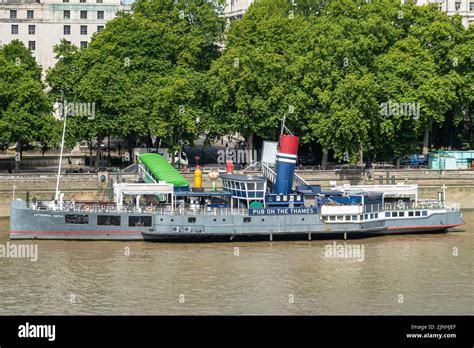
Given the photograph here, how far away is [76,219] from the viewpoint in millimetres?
80625

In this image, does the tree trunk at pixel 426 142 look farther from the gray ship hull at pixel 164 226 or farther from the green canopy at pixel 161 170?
the gray ship hull at pixel 164 226

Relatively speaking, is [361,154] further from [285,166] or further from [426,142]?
[285,166]

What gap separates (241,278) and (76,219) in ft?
57.8

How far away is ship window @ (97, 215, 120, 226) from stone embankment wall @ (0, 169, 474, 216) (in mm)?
14088

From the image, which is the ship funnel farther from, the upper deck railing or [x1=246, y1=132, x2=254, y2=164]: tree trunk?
[x1=246, y1=132, x2=254, y2=164]: tree trunk

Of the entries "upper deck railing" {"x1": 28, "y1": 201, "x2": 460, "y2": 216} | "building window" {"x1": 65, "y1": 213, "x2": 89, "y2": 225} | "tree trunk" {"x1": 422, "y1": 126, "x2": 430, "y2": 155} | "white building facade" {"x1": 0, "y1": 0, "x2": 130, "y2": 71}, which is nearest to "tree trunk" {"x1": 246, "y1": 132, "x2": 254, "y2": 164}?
"tree trunk" {"x1": 422, "y1": 126, "x2": 430, "y2": 155}

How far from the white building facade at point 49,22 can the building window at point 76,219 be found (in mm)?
62749

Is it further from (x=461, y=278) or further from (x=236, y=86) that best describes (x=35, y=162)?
(x=461, y=278)

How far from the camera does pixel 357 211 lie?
82.6m

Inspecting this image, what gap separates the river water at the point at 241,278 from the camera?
60.3 meters

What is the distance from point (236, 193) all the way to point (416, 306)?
2543 cm

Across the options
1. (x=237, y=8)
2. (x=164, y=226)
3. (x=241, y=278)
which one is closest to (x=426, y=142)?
(x=164, y=226)
